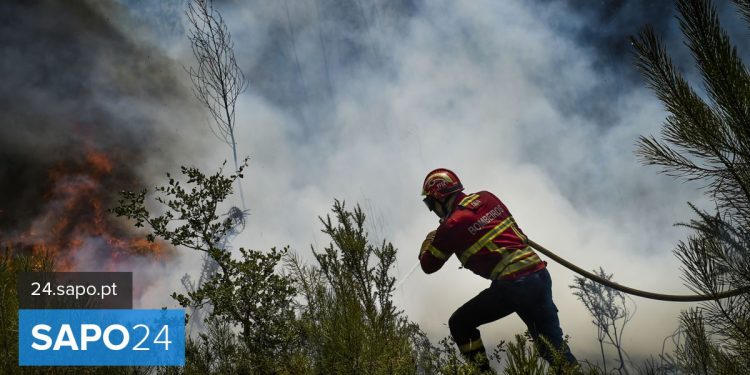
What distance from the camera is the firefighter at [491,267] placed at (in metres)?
3.79

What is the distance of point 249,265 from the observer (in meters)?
7.08

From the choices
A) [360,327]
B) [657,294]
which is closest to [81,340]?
[360,327]

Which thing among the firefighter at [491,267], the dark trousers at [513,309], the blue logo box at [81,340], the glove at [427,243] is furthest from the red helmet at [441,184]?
the blue logo box at [81,340]

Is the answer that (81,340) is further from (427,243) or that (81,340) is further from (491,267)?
(491,267)

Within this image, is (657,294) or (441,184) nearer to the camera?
(657,294)

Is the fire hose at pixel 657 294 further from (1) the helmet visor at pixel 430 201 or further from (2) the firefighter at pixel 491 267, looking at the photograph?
(1) the helmet visor at pixel 430 201

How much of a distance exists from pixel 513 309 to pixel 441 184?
4.45 ft

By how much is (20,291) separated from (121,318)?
5.84ft

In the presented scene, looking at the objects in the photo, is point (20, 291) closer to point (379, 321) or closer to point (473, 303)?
point (379, 321)

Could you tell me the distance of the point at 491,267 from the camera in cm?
397

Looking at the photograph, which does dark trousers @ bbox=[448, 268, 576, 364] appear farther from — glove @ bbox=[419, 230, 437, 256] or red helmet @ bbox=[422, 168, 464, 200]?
red helmet @ bbox=[422, 168, 464, 200]

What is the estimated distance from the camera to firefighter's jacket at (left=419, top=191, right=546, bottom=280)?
392 centimetres

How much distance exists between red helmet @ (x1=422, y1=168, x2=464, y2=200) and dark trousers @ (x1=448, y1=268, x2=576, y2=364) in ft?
3.26

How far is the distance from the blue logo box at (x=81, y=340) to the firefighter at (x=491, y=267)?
3260 millimetres
